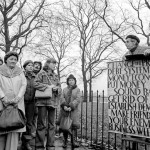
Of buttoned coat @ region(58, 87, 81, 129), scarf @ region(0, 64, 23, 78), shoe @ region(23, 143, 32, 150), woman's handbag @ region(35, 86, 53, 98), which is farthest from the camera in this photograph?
buttoned coat @ region(58, 87, 81, 129)

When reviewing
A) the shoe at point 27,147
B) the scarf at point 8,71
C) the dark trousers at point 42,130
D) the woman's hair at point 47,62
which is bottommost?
the shoe at point 27,147

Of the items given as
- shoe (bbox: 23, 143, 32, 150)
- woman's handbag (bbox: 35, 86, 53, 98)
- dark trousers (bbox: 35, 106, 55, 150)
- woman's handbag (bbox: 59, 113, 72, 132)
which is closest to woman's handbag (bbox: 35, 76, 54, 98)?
woman's handbag (bbox: 35, 86, 53, 98)

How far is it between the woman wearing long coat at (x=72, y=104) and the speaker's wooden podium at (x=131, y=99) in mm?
887

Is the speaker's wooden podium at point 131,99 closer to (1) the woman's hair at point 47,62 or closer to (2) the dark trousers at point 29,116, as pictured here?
(1) the woman's hair at point 47,62

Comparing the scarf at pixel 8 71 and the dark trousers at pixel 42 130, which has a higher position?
the scarf at pixel 8 71

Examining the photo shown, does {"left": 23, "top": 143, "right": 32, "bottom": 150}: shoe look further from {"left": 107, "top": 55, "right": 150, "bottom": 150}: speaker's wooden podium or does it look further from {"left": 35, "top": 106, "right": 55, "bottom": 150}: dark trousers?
{"left": 107, "top": 55, "right": 150, "bottom": 150}: speaker's wooden podium

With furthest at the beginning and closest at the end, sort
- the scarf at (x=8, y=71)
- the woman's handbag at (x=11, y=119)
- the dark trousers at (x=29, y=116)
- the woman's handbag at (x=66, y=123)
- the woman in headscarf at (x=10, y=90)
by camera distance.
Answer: the dark trousers at (x=29, y=116), the woman's handbag at (x=66, y=123), the scarf at (x=8, y=71), the woman in headscarf at (x=10, y=90), the woman's handbag at (x=11, y=119)

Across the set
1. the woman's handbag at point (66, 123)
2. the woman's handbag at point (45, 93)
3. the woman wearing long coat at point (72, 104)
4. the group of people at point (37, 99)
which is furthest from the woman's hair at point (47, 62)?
the woman's handbag at point (66, 123)

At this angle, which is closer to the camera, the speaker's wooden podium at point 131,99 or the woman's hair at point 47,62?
the speaker's wooden podium at point 131,99

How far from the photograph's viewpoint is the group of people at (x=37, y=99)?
370 centimetres

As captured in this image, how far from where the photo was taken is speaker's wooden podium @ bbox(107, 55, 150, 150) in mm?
3922

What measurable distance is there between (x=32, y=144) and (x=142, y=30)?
18.2m

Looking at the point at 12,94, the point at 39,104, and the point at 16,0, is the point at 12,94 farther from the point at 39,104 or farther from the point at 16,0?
the point at 16,0

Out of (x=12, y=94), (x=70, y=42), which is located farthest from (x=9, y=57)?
(x=70, y=42)
